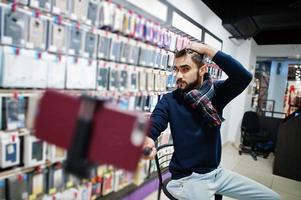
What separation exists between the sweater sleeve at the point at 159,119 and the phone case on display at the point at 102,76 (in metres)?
0.70

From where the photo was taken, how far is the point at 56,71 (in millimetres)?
1638

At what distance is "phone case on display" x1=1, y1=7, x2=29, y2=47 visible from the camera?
4.34ft

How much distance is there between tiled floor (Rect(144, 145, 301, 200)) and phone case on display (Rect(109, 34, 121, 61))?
1.78 metres

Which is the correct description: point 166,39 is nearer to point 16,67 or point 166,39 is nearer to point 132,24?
point 132,24

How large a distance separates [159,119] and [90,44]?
89 cm

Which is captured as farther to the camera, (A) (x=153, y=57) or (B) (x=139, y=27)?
(A) (x=153, y=57)

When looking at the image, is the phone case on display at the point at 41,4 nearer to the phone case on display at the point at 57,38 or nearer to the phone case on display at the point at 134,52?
the phone case on display at the point at 57,38

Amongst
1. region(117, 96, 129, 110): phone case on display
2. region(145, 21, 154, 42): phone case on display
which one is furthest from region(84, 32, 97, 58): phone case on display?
region(117, 96, 129, 110): phone case on display

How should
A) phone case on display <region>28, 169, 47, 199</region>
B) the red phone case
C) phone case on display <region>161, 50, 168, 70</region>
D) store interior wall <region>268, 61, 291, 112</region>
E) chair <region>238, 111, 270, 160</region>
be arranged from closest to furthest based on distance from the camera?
the red phone case → phone case on display <region>28, 169, 47, 199</region> → phone case on display <region>161, 50, 168, 70</region> → chair <region>238, 111, 270, 160</region> → store interior wall <region>268, 61, 291, 112</region>

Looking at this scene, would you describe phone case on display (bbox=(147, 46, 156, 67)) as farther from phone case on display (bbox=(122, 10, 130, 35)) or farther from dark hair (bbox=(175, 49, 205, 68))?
dark hair (bbox=(175, 49, 205, 68))

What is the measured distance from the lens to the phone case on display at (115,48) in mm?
2039

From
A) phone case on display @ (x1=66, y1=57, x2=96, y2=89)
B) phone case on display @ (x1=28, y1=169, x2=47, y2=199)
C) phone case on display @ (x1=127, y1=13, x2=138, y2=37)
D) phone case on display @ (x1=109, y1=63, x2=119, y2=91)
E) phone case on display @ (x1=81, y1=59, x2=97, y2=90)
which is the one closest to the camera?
phone case on display @ (x1=28, y1=169, x2=47, y2=199)

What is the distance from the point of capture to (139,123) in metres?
0.37

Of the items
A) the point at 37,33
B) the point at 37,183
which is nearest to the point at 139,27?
the point at 37,33
